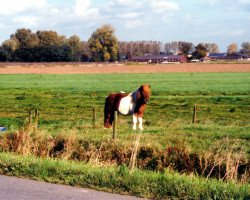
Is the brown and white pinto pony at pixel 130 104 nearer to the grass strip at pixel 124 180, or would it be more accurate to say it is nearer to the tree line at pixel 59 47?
the grass strip at pixel 124 180

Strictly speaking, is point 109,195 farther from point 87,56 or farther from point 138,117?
point 87,56

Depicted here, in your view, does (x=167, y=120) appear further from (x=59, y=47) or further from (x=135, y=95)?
(x=59, y=47)

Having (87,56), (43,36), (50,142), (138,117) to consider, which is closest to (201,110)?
(138,117)

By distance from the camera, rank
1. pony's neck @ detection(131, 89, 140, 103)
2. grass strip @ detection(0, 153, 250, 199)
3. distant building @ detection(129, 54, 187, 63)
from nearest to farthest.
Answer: grass strip @ detection(0, 153, 250, 199)
pony's neck @ detection(131, 89, 140, 103)
distant building @ detection(129, 54, 187, 63)

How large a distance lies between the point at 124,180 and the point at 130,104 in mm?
8681

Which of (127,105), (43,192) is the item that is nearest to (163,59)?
(127,105)

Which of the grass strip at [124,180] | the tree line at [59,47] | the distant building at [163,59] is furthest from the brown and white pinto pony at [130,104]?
the distant building at [163,59]

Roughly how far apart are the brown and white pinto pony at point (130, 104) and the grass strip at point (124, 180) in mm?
6909

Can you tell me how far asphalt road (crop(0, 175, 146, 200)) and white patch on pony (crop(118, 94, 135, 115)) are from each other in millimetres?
8563

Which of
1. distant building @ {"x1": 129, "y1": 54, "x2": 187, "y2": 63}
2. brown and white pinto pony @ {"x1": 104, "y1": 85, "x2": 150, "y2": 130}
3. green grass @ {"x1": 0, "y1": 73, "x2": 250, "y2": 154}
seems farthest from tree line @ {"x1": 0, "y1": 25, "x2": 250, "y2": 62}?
brown and white pinto pony @ {"x1": 104, "y1": 85, "x2": 150, "y2": 130}

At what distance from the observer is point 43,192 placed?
25.7ft

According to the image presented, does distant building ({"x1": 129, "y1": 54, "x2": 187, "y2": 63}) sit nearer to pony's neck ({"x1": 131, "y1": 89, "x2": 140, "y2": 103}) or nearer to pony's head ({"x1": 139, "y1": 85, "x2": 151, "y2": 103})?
pony's neck ({"x1": 131, "y1": 89, "x2": 140, "y2": 103})

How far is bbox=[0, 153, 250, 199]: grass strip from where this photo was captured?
7637 millimetres

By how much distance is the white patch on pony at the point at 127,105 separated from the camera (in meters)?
16.9
